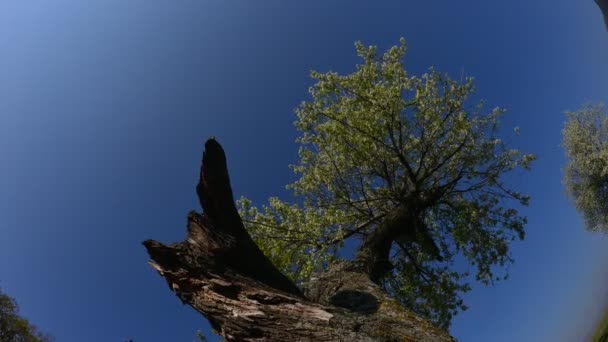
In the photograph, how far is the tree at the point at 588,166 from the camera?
46.9 metres

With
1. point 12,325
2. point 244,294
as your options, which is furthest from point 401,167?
point 12,325

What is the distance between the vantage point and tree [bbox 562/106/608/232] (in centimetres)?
4694

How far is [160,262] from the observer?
7.84m

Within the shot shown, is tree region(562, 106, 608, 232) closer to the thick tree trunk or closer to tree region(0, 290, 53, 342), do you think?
the thick tree trunk

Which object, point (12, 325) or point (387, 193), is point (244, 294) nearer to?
point (387, 193)

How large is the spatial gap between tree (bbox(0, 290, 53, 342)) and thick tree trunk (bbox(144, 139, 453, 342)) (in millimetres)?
38540

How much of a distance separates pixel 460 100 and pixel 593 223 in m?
43.7

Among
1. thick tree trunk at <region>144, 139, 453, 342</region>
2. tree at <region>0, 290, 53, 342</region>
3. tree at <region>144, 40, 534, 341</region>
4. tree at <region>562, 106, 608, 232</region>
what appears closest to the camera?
thick tree trunk at <region>144, 139, 453, 342</region>

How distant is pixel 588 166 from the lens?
4700 cm

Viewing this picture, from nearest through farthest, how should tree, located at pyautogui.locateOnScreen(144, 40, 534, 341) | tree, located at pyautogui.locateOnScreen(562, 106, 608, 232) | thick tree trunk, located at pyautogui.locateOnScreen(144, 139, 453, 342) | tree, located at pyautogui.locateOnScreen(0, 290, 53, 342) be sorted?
1. thick tree trunk, located at pyautogui.locateOnScreen(144, 139, 453, 342)
2. tree, located at pyautogui.locateOnScreen(144, 40, 534, 341)
3. tree, located at pyautogui.locateOnScreen(0, 290, 53, 342)
4. tree, located at pyautogui.locateOnScreen(562, 106, 608, 232)

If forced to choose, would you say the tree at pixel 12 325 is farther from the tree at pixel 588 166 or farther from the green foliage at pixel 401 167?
the tree at pixel 588 166

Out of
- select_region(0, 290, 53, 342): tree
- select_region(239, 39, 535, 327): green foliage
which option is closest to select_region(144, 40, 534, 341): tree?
select_region(239, 39, 535, 327): green foliage

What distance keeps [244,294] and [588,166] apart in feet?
182

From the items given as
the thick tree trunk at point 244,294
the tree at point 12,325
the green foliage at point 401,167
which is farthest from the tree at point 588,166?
the tree at point 12,325
